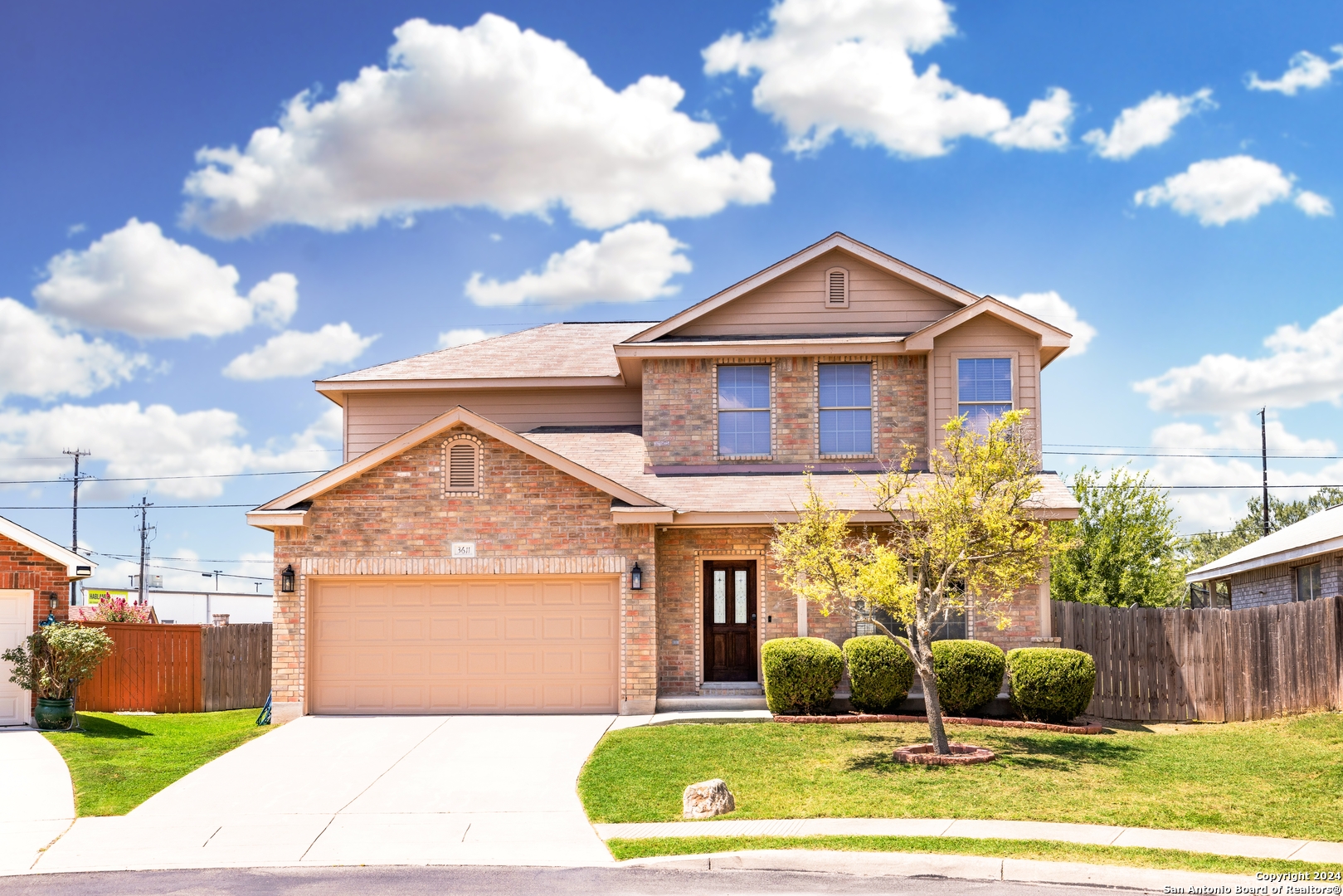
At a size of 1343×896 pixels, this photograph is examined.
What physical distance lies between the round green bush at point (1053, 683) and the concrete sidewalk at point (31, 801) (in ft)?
41.2

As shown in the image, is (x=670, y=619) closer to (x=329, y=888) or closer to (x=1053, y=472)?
(x=1053, y=472)

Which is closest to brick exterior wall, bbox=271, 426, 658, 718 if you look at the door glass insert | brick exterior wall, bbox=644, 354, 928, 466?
the door glass insert

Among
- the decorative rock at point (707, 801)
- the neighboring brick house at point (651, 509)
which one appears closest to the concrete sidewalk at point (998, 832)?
the decorative rock at point (707, 801)

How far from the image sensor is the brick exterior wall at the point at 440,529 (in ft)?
59.9

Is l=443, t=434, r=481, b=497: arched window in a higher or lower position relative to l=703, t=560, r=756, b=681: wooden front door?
higher

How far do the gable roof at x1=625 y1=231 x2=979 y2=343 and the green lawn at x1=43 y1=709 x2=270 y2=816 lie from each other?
9.70m

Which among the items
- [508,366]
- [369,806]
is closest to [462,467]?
[508,366]

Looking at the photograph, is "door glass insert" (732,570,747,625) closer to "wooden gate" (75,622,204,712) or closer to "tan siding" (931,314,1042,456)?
"tan siding" (931,314,1042,456)

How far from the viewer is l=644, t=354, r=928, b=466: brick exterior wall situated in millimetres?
20828

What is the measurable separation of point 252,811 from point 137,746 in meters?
5.12

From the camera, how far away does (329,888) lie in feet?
31.0

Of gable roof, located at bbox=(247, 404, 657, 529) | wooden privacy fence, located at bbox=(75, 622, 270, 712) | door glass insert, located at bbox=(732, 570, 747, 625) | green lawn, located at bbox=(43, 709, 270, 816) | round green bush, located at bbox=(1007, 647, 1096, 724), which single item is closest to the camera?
green lawn, located at bbox=(43, 709, 270, 816)

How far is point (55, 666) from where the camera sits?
17.8 meters

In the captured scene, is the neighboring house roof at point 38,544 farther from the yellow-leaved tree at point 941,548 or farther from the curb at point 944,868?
the curb at point 944,868
